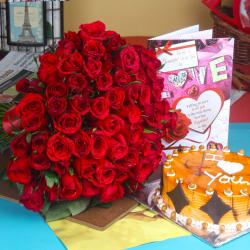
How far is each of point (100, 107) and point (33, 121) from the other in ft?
0.31

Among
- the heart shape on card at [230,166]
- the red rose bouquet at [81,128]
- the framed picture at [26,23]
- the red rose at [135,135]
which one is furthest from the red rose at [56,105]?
the framed picture at [26,23]

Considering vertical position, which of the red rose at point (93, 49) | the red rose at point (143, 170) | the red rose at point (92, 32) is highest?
the red rose at point (92, 32)

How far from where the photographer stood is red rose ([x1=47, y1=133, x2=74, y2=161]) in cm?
Answer: 67

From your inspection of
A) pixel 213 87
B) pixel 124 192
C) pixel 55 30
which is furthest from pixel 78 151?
pixel 55 30

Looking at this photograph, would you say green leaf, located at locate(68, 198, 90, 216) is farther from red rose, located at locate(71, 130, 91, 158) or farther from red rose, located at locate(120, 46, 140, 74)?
red rose, located at locate(120, 46, 140, 74)

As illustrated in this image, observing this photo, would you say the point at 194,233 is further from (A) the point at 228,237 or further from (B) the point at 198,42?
(B) the point at 198,42

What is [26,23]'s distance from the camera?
4.03 feet

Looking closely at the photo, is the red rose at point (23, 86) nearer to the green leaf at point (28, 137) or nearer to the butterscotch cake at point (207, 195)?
the green leaf at point (28, 137)

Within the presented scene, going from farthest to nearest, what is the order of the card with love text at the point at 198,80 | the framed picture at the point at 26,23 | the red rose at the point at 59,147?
the framed picture at the point at 26,23
the card with love text at the point at 198,80
the red rose at the point at 59,147

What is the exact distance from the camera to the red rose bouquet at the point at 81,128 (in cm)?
68

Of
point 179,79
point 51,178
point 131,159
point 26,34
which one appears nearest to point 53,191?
point 51,178

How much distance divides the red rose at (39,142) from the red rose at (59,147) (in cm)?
1

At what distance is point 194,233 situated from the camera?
692 mm

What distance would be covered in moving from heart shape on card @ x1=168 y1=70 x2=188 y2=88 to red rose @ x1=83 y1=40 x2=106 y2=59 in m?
0.21
